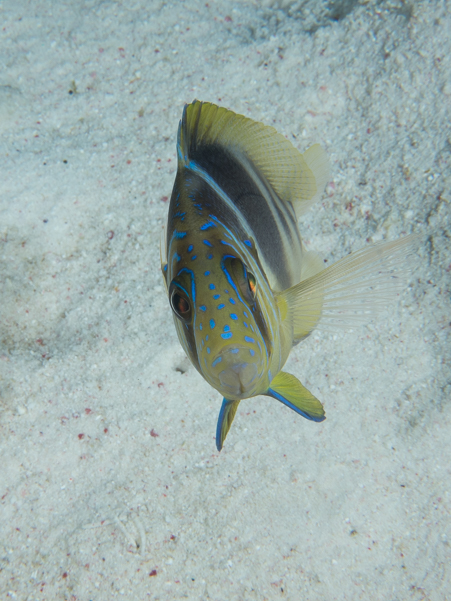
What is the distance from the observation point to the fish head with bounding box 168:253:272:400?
3.55 feet

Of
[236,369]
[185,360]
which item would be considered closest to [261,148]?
[236,369]

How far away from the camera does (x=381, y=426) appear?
238cm

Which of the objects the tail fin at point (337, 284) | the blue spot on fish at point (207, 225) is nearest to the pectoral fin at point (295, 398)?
the tail fin at point (337, 284)

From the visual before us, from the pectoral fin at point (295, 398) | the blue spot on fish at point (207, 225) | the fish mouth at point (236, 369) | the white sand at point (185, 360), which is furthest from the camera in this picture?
the white sand at point (185, 360)

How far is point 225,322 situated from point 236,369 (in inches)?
5.5

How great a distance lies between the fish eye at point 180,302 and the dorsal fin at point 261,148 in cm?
64

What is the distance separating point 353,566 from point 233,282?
1.98 m

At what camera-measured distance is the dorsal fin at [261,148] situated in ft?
5.06

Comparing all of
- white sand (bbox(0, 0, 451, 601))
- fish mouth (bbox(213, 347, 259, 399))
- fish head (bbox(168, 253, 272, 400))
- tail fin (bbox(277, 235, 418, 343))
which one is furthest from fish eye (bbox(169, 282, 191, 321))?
white sand (bbox(0, 0, 451, 601))

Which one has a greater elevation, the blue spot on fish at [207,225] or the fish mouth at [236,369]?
the blue spot on fish at [207,225]

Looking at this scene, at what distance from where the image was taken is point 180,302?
1168 millimetres

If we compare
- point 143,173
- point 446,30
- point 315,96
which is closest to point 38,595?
point 143,173

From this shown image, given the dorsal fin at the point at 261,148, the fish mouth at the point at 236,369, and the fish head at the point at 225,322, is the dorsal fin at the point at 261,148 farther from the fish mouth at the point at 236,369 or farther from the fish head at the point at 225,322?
the fish mouth at the point at 236,369

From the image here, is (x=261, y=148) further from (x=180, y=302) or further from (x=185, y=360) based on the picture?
(x=185, y=360)
